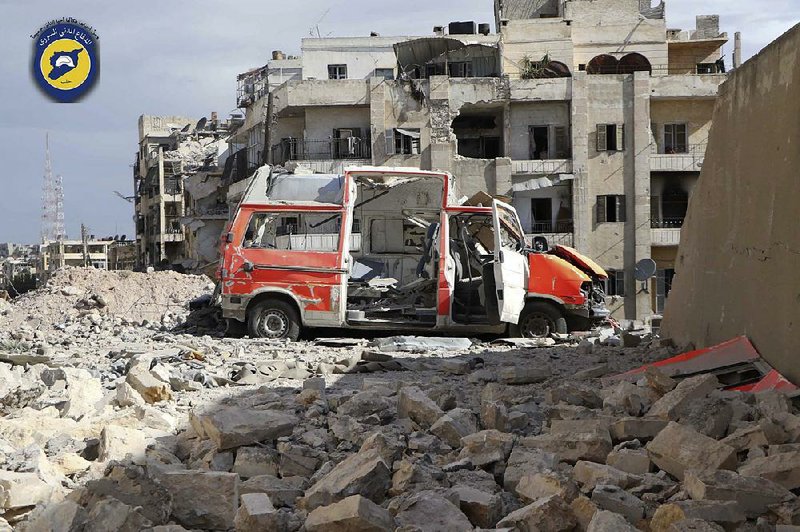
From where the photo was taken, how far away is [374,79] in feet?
111

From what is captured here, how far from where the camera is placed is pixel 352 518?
377 cm

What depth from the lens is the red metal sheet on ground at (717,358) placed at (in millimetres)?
6637

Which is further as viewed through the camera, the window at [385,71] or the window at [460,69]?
the window at [385,71]

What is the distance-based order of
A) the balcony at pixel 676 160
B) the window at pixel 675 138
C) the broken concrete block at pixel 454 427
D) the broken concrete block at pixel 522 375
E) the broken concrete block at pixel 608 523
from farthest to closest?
1. the window at pixel 675 138
2. the balcony at pixel 676 160
3. the broken concrete block at pixel 522 375
4. the broken concrete block at pixel 454 427
5. the broken concrete block at pixel 608 523

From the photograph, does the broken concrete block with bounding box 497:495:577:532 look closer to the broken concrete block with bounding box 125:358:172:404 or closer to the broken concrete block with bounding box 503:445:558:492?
the broken concrete block with bounding box 503:445:558:492

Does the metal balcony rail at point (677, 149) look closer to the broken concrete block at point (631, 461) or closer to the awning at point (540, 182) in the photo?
the awning at point (540, 182)

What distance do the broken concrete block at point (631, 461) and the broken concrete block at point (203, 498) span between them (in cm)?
184

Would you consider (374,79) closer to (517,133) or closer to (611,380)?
(517,133)

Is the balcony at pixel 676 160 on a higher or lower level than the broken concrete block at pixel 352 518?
higher

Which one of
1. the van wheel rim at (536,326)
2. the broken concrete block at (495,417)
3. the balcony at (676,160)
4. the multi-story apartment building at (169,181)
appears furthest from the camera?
the multi-story apartment building at (169,181)

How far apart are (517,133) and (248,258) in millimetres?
22429

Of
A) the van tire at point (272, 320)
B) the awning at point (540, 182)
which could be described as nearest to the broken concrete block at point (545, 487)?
the van tire at point (272, 320)

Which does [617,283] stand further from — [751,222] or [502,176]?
[751,222]

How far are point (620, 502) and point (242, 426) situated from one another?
2.24 m
